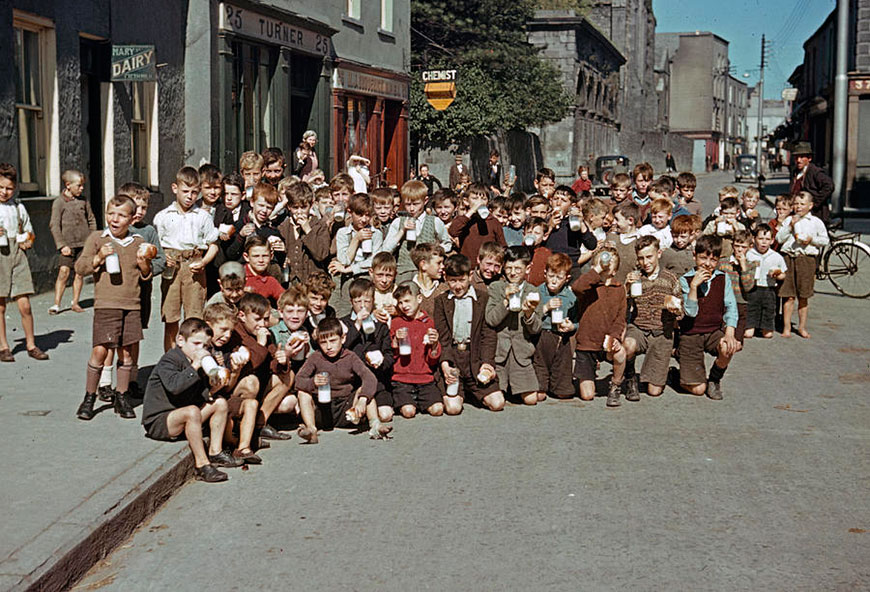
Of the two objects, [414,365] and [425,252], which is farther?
[425,252]

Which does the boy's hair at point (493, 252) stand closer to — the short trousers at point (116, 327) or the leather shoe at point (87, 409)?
the short trousers at point (116, 327)

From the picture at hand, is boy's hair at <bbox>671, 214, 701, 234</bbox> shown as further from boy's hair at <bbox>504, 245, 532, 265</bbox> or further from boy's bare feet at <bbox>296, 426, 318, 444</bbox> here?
boy's bare feet at <bbox>296, 426, 318, 444</bbox>

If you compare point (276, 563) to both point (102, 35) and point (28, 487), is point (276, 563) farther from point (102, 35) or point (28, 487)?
point (102, 35)

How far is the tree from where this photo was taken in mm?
36375

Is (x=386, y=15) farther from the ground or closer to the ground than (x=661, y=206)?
farther from the ground

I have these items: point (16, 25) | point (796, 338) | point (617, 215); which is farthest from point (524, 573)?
point (16, 25)

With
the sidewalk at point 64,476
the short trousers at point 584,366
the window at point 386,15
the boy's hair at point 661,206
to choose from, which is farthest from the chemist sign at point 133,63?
the window at point 386,15

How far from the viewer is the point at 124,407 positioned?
7598mm

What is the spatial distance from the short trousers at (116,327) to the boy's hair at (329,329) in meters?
1.27

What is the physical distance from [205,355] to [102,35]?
33.0 ft

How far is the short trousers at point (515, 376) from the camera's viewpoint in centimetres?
873

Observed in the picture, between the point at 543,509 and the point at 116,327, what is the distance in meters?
3.35

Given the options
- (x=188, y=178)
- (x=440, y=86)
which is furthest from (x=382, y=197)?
(x=440, y=86)

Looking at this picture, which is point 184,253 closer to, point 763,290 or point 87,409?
point 87,409
